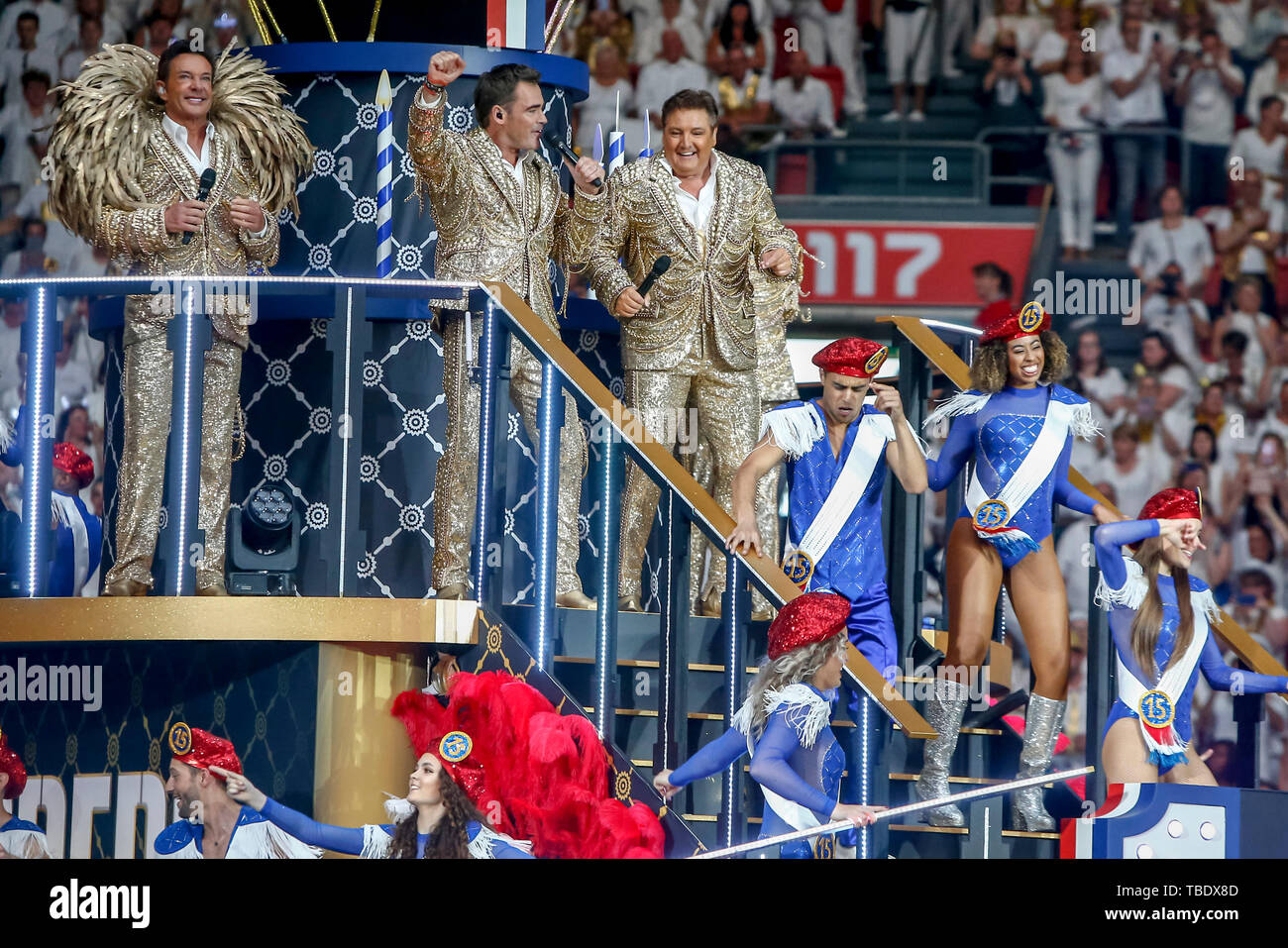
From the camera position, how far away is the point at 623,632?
7.14 meters

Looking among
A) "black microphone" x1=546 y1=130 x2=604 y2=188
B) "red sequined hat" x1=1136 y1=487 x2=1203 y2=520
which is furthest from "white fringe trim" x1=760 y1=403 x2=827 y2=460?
"black microphone" x1=546 y1=130 x2=604 y2=188

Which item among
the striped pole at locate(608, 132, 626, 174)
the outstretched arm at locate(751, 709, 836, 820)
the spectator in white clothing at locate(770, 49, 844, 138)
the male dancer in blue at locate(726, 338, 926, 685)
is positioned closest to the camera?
the outstretched arm at locate(751, 709, 836, 820)

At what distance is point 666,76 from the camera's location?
1273 centimetres

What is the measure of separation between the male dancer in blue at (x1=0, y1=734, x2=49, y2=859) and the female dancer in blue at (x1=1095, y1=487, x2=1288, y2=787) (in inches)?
113

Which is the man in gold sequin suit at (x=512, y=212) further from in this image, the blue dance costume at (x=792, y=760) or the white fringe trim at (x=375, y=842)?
the white fringe trim at (x=375, y=842)

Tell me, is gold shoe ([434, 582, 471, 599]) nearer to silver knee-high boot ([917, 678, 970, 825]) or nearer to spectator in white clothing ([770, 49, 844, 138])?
→ silver knee-high boot ([917, 678, 970, 825])

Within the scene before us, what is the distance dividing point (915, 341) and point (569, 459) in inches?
45.6

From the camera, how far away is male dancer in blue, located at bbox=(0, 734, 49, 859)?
653 cm

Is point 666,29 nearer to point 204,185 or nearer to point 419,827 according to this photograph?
point 204,185

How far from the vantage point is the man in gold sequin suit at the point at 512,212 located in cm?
734

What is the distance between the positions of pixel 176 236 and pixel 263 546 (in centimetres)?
101

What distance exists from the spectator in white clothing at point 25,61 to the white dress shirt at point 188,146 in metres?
5.15

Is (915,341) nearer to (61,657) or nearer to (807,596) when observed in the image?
(807,596)
